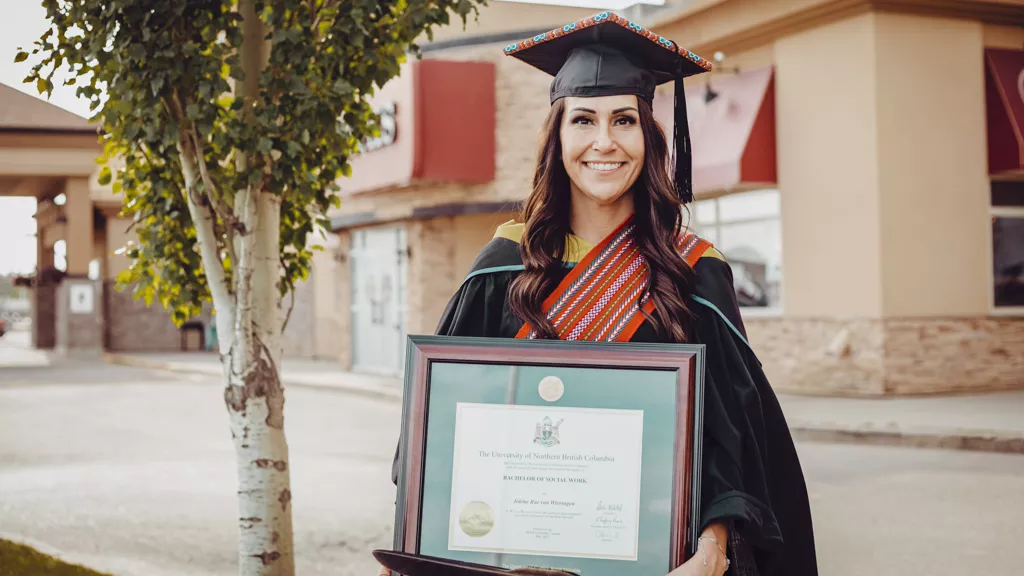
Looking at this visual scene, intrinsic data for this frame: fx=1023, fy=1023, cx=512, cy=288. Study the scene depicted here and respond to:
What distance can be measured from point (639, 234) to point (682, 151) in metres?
0.37

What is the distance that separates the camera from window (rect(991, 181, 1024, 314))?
13891mm

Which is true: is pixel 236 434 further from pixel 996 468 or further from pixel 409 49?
pixel 996 468

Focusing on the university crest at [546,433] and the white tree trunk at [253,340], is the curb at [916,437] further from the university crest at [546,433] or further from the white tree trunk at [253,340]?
the university crest at [546,433]

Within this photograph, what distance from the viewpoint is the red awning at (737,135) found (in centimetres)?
1402

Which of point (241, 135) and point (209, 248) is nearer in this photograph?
point (241, 135)

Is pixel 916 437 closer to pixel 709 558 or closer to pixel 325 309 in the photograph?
pixel 709 558

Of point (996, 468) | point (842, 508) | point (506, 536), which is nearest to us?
point (506, 536)

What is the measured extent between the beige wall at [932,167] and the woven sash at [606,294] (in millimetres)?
11774

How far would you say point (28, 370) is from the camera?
24.2 metres

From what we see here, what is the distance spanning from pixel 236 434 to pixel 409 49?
6.80ft

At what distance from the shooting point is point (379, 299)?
70.1 feet

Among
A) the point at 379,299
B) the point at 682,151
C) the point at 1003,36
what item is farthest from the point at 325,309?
the point at 682,151

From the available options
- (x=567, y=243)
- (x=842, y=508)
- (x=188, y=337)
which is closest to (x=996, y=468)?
(x=842, y=508)

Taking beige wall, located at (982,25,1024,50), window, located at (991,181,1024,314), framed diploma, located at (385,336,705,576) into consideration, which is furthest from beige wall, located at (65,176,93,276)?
framed diploma, located at (385,336,705,576)
